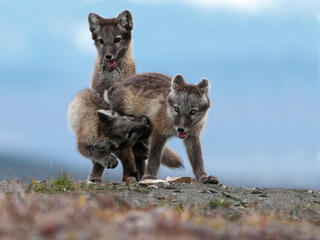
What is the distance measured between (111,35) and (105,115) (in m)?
2.02

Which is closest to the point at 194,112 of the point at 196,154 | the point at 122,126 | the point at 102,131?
the point at 196,154

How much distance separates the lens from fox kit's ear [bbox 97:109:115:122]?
8.32m

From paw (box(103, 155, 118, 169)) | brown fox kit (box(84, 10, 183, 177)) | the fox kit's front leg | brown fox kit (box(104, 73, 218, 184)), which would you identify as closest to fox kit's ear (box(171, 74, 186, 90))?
brown fox kit (box(104, 73, 218, 184))

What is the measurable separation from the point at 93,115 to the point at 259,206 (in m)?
3.51

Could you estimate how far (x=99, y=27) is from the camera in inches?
381

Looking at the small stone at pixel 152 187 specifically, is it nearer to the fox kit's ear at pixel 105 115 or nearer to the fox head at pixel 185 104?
the fox head at pixel 185 104

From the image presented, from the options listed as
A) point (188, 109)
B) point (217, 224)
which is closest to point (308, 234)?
point (217, 224)

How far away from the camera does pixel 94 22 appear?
9812 mm

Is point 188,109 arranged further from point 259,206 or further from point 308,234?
point 308,234

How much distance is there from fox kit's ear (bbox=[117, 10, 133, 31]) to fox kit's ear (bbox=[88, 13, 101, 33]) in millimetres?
430

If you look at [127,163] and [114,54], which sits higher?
[114,54]

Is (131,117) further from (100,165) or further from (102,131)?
(100,165)

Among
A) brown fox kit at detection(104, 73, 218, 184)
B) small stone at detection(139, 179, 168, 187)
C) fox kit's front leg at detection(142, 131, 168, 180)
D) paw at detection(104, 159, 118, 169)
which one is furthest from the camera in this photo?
paw at detection(104, 159, 118, 169)

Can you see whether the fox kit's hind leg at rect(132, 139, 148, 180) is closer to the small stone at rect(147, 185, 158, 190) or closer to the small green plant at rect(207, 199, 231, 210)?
the small stone at rect(147, 185, 158, 190)
